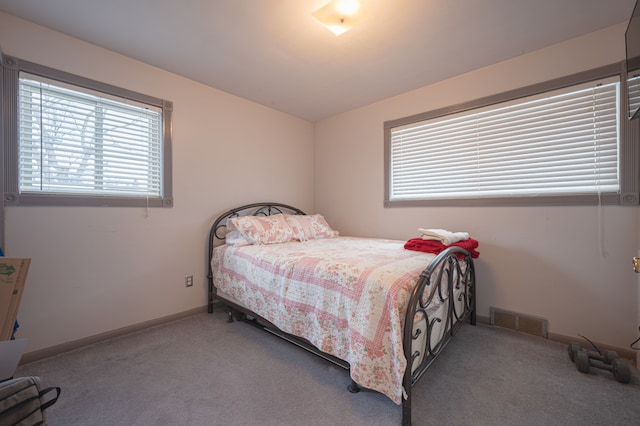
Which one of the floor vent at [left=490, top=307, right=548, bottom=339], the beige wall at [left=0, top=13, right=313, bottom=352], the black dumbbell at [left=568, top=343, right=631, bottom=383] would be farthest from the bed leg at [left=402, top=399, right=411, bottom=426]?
the beige wall at [left=0, top=13, right=313, bottom=352]

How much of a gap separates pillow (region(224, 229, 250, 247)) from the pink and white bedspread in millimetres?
262

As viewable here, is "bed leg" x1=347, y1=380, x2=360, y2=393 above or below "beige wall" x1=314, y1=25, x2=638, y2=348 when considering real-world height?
below

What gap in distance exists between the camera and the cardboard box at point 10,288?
0.99 metres

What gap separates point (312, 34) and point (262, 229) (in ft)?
5.87

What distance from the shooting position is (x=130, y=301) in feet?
7.50

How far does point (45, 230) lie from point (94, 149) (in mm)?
725

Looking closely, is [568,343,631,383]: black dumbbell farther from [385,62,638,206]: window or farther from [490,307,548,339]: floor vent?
[385,62,638,206]: window

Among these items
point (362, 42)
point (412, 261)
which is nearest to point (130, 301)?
point (412, 261)

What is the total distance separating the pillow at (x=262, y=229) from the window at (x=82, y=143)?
699 millimetres

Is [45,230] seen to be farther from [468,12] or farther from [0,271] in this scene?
[468,12]

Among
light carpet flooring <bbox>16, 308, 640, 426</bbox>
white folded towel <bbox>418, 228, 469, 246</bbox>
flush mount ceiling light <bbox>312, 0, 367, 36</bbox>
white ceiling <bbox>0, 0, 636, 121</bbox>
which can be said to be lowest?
light carpet flooring <bbox>16, 308, 640, 426</bbox>

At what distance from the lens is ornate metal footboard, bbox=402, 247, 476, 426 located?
1.25 metres

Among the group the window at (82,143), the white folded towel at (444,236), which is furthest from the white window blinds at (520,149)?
the window at (82,143)

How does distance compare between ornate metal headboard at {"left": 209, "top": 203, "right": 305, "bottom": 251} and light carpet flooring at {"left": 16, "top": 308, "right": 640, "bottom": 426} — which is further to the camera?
ornate metal headboard at {"left": 209, "top": 203, "right": 305, "bottom": 251}
